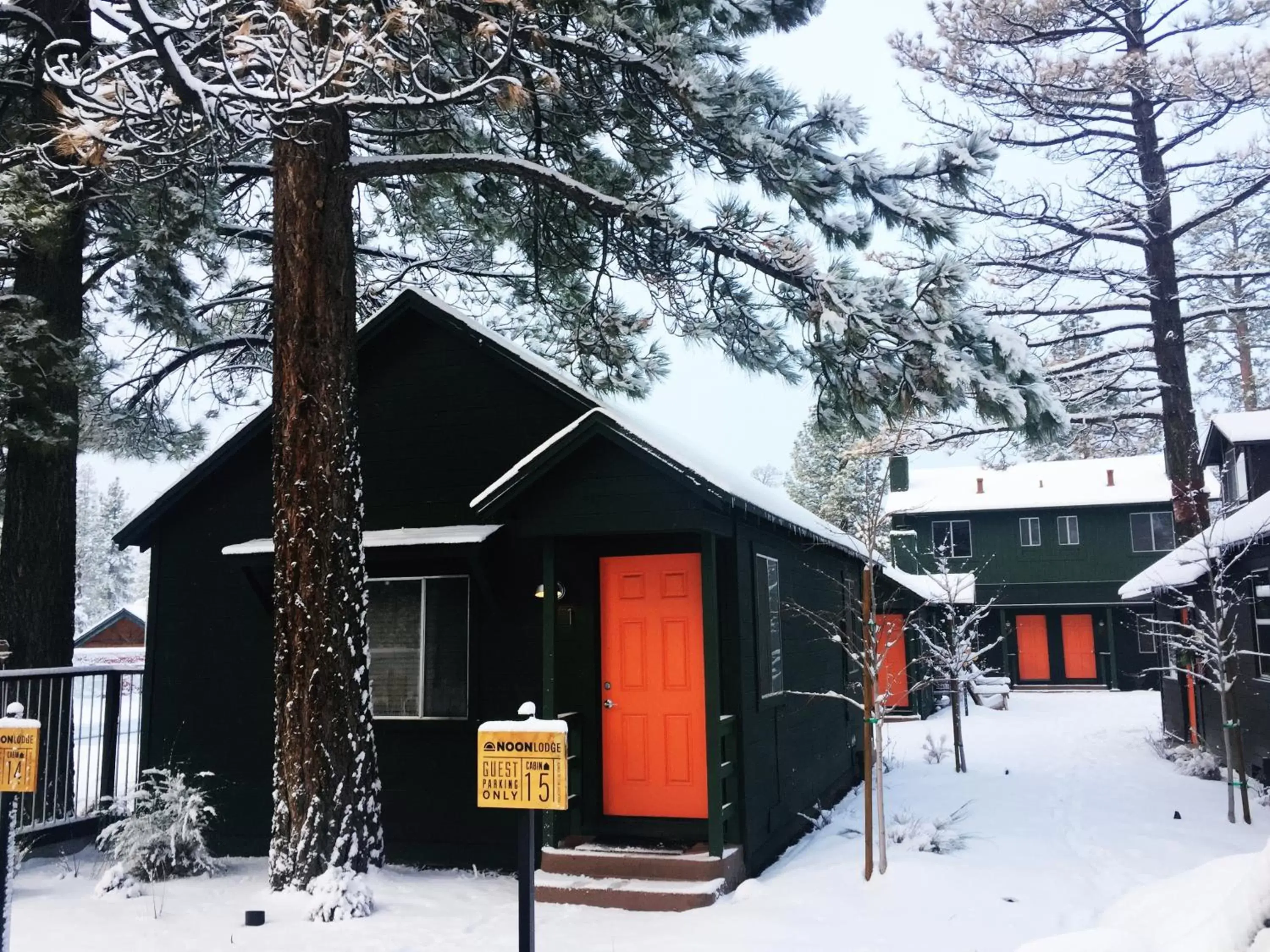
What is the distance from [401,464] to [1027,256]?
1291 centimetres

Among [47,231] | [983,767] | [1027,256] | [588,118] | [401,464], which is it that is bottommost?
[983,767]

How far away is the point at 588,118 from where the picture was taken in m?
9.45

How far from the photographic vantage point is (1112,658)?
101 feet

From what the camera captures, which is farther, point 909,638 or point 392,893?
point 909,638

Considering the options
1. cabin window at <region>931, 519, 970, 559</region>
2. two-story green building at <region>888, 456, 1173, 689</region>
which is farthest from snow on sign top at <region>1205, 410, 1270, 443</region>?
cabin window at <region>931, 519, 970, 559</region>

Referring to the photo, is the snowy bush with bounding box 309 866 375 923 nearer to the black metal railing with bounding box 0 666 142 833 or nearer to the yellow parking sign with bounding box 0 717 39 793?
the yellow parking sign with bounding box 0 717 39 793

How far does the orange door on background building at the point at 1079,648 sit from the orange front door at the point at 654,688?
2699 centimetres

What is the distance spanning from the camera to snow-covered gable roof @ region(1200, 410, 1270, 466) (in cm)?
1522

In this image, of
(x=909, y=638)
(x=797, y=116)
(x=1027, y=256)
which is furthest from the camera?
(x=909, y=638)

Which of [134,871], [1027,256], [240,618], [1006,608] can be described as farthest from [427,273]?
[1006,608]

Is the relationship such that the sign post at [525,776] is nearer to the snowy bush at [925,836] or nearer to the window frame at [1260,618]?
the snowy bush at [925,836]

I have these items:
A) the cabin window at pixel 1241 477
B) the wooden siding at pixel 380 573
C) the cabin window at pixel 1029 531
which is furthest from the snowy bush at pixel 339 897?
the cabin window at pixel 1029 531

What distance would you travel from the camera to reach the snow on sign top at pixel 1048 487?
1235 inches

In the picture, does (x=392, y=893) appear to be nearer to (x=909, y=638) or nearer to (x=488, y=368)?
(x=488, y=368)
